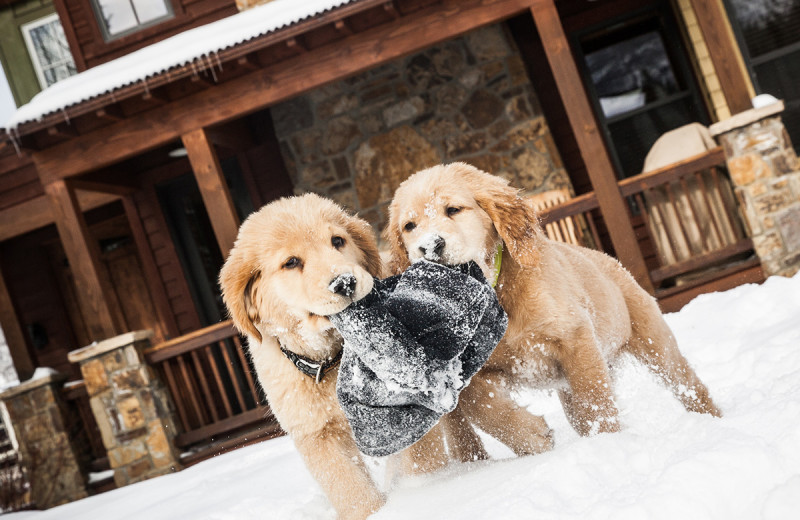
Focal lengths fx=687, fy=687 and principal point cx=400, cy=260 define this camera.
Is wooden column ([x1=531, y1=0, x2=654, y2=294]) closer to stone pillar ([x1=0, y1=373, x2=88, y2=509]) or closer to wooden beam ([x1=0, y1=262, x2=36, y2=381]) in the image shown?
stone pillar ([x1=0, y1=373, x2=88, y2=509])

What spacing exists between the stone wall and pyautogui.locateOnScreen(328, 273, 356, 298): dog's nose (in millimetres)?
7537

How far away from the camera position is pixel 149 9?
10281mm

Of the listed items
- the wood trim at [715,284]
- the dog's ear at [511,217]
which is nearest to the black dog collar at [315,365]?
the dog's ear at [511,217]

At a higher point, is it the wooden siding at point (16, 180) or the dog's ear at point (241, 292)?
the wooden siding at point (16, 180)

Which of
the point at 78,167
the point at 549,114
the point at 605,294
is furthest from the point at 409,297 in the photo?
the point at 549,114

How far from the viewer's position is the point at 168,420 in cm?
790

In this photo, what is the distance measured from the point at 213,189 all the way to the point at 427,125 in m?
3.44

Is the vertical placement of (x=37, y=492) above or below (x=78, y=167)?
below

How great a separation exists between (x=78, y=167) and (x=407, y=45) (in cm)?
416

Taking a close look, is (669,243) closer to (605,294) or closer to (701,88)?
(701,88)

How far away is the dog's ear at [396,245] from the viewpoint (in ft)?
9.17

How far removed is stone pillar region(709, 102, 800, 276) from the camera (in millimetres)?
7020

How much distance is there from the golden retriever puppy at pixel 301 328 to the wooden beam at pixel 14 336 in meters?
9.60

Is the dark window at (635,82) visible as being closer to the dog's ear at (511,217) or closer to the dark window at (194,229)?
the dark window at (194,229)
